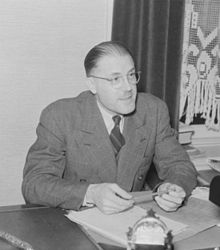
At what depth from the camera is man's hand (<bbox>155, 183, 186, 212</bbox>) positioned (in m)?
1.80

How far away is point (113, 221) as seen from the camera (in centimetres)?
169

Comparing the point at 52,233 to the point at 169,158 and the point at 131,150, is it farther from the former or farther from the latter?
the point at 169,158

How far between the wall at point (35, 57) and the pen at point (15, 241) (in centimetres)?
125

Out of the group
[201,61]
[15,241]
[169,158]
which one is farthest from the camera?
[201,61]

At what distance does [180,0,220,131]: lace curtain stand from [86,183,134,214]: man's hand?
126cm

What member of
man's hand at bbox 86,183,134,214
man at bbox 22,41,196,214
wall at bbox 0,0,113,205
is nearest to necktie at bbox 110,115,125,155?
man at bbox 22,41,196,214

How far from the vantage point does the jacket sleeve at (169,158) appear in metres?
2.09

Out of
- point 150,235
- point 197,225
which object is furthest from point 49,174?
point 150,235

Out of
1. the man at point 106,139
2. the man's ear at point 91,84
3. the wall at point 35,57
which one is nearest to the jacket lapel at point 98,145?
the man at point 106,139

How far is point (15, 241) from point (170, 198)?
580 millimetres

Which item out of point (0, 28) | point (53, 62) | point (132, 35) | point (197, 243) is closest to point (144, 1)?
point (132, 35)

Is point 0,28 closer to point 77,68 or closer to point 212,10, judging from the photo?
point 77,68

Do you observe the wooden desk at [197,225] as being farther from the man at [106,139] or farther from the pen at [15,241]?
the pen at [15,241]

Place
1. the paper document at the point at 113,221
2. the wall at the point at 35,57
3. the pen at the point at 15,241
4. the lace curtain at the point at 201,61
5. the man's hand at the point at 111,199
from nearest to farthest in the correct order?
the pen at the point at 15,241 < the paper document at the point at 113,221 < the man's hand at the point at 111,199 < the wall at the point at 35,57 < the lace curtain at the point at 201,61
